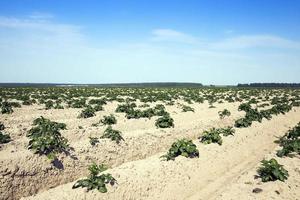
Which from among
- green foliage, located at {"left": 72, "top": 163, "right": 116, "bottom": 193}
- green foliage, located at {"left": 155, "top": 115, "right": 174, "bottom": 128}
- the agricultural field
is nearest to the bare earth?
the agricultural field

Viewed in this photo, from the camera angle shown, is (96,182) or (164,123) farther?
(164,123)

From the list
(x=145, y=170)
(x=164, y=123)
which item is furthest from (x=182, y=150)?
(x=164, y=123)

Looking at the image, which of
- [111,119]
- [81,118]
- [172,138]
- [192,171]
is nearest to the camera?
[192,171]

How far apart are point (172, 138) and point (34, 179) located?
9.27 metres

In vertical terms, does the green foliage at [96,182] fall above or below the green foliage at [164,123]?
below

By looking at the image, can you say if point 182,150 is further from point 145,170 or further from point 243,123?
point 243,123

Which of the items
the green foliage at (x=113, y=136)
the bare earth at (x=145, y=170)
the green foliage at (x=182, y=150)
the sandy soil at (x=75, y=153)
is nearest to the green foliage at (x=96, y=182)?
the bare earth at (x=145, y=170)

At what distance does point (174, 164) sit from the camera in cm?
1397

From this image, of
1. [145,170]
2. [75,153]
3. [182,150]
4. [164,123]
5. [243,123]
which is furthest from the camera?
[243,123]

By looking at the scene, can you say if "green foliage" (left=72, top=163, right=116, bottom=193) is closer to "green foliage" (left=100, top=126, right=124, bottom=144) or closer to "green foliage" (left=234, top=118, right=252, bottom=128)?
"green foliage" (left=100, top=126, right=124, bottom=144)

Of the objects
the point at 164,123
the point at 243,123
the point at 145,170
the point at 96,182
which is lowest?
the point at 145,170

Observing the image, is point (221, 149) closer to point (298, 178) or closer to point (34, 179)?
point (298, 178)

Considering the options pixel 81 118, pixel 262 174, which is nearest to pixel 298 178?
pixel 262 174

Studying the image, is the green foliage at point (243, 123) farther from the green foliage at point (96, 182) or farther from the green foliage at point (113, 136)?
the green foliage at point (96, 182)
